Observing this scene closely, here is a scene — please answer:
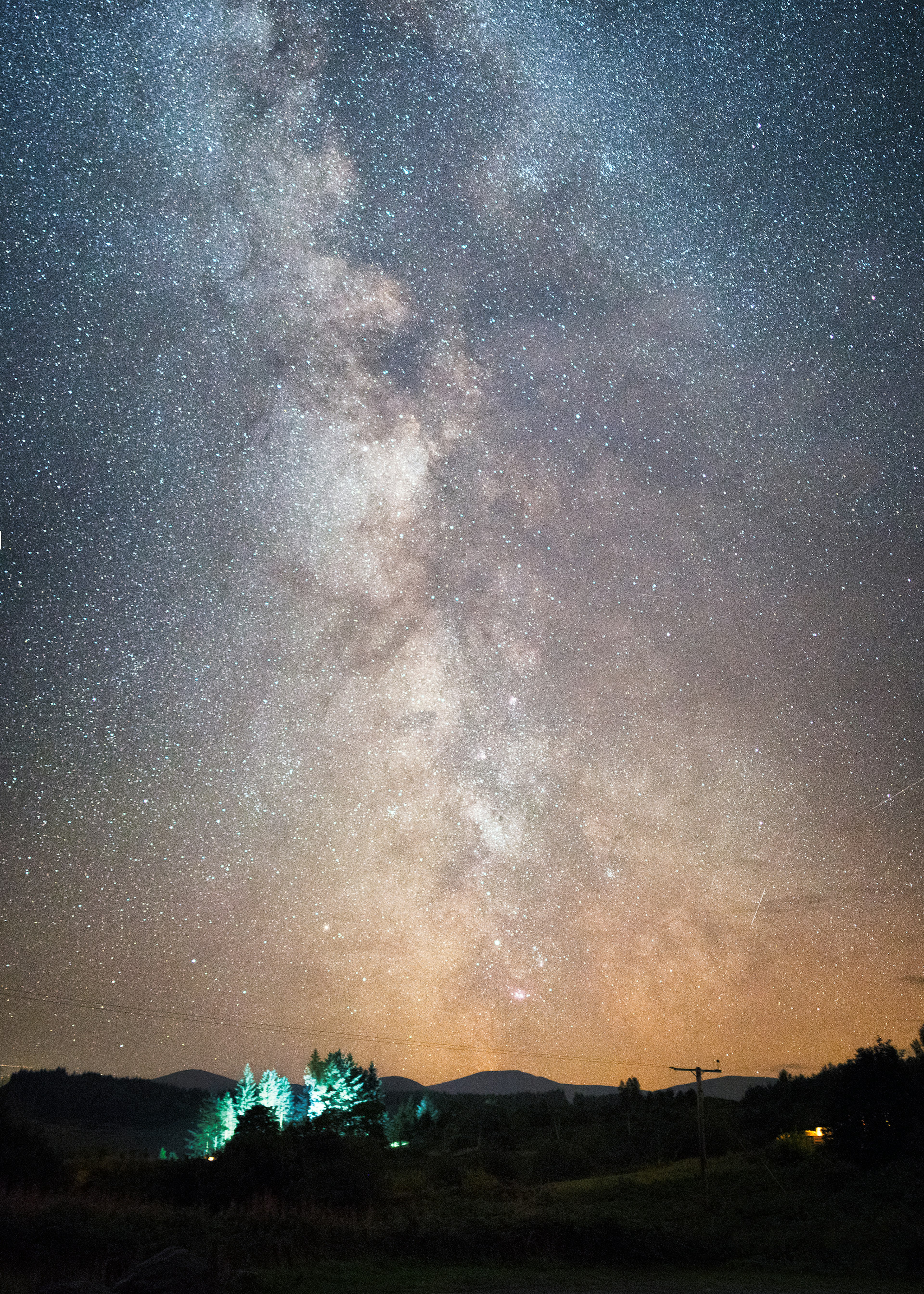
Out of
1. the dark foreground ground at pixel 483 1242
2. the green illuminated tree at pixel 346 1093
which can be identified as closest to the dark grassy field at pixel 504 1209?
the dark foreground ground at pixel 483 1242

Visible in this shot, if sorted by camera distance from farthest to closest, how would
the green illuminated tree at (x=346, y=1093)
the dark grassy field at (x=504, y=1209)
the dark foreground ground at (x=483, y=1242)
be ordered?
the green illuminated tree at (x=346, y=1093) < the dark grassy field at (x=504, y=1209) < the dark foreground ground at (x=483, y=1242)

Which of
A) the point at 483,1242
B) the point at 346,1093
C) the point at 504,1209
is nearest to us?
the point at 483,1242

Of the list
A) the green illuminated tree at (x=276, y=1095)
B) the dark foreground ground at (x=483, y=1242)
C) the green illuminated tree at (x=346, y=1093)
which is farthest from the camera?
the green illuminated tree at (x=276, y=1095)

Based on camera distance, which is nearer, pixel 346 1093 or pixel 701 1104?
pixel 701 1104

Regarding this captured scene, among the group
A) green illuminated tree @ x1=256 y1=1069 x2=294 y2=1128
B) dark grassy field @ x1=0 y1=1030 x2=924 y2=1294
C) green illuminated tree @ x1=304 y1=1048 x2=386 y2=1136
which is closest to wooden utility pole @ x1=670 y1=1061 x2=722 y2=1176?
dark grassy field @ x1=0 y1=1030 x2=924 y2=1294

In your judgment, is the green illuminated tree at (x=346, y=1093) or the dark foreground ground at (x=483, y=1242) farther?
the green illuminated tree at (x=346, y=1093)

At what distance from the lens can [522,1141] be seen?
63062mm

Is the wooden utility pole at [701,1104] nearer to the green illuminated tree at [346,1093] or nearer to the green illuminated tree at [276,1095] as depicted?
the green illuminated tree at [346,1093]

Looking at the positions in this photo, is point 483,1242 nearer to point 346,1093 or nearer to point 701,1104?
point 701,1104

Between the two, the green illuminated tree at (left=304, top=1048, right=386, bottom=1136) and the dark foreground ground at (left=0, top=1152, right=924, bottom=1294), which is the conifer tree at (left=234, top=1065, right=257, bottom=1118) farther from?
the dark foreground ground at (left=0, top=1152, right=924, bottom=1294)

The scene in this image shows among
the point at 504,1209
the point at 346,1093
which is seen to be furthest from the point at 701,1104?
the point at 346,1093

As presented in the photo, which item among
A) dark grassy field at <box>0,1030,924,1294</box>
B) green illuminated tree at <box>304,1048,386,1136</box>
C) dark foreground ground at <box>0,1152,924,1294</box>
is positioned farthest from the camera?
green illuminated tree at <box>304,1048,386,1136</box>

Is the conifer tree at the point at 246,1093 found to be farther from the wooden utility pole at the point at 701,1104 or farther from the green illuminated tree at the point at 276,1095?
the wooden utility pole at the point at 701,1104

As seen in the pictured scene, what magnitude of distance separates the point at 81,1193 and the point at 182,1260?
16.2 metres
